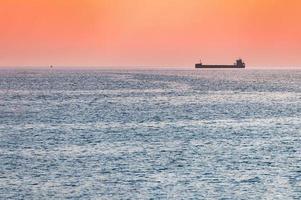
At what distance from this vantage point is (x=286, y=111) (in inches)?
4008

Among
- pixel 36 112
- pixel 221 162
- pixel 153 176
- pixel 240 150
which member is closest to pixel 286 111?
pixel 36 112

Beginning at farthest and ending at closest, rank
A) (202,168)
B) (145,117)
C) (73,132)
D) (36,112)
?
(36,112) < (145,117) < (73,132) < (202,168)

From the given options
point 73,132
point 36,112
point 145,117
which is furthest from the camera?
point 36,112

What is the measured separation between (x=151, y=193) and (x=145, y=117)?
163 ft

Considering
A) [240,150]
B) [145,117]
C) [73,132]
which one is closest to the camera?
[240,150]

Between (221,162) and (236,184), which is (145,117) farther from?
(236,184)

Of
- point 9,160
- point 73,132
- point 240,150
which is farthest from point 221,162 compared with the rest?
point 73,132

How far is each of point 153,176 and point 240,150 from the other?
14.1m

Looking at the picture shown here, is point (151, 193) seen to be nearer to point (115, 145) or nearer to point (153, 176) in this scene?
point (153, 176)

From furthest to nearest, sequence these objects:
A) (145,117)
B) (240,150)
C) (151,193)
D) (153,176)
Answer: (145,117) < (240,150) < (153,176) < (151,193)

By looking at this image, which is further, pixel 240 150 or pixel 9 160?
pixel 240 150

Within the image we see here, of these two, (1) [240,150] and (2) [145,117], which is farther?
(2) [145,117]

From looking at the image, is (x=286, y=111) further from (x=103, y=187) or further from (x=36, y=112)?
(x=103, y=187)

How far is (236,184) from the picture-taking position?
43531 millimetres
